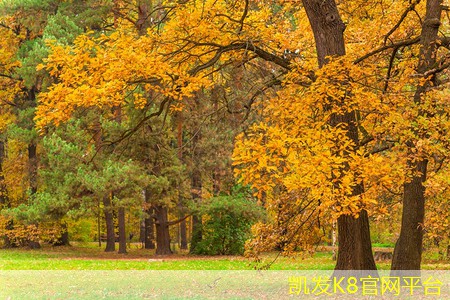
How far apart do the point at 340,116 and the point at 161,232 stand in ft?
62.2

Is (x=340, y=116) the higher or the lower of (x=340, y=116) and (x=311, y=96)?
the lower

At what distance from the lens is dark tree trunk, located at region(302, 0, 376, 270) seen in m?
9.34

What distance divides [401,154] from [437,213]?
10.9ft

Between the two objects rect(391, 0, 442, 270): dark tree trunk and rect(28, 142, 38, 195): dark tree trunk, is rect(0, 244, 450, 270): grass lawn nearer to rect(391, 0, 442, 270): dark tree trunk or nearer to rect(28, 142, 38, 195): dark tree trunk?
rect(28, 142, 38, 195): dark tree trunk

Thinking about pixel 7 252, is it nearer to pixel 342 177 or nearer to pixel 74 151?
pixel 74 151

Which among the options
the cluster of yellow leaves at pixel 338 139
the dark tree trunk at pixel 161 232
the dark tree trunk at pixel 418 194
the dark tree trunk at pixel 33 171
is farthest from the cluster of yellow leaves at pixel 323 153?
the dark tree trunk at pixel 33 171

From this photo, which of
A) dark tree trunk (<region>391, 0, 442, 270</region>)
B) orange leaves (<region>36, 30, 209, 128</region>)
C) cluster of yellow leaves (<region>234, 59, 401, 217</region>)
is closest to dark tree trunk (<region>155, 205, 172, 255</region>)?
dark tree trunk (<region>391, 0, 442, 270</region>)

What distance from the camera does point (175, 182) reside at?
25.0m

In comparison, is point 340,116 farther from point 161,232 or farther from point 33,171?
point 33,171

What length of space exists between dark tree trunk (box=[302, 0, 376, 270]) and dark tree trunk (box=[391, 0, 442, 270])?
0.72 metres

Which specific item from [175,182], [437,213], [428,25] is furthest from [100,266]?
[428,25]

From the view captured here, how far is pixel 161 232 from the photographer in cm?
2694

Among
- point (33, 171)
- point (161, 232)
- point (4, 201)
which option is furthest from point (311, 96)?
point (4, 201)

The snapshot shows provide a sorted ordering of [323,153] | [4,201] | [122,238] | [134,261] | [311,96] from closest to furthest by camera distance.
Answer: [323,153]
[311,96]
[134,261]
[122,238]
[4,201]
